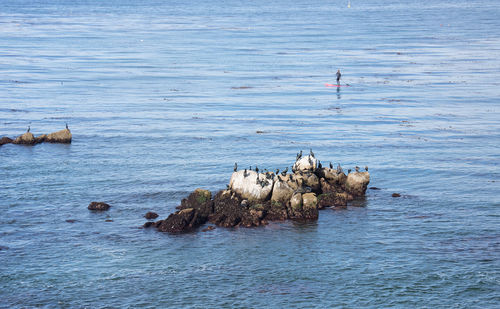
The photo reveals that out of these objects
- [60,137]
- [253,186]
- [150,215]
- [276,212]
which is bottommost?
[150,215]

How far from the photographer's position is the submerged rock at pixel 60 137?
95938 millimetres

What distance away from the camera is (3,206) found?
7012 centimetres

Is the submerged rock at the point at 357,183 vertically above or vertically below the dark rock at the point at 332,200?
above

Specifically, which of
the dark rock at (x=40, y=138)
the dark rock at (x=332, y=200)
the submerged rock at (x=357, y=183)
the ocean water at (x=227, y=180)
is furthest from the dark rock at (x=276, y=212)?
the dark rock at (x=40, y=138)

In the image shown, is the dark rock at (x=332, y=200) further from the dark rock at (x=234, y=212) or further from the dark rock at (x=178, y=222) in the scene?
the dark rock at (x=178, y=222)

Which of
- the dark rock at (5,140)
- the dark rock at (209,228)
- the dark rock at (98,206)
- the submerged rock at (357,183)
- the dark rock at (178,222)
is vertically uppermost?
the dark rock at (5,140)

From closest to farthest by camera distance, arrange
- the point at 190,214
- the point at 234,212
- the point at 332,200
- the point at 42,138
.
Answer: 1. the point at 190,214
2. the point at 234,212
3. the point at 332,200
4. the point at 42,138

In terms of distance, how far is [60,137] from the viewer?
96.2 meters

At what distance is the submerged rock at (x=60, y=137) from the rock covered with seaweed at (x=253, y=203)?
34.0 m

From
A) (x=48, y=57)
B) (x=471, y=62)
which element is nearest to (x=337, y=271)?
(x=471, y=62)

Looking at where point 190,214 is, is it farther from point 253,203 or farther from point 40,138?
point 40,138

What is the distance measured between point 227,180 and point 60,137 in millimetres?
31414

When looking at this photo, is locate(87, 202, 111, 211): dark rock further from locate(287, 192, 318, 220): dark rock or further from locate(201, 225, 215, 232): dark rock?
locate(287, 192, 318, 220): dark rock

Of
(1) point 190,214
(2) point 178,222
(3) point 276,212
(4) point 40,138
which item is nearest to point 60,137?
(4) point 40,138
